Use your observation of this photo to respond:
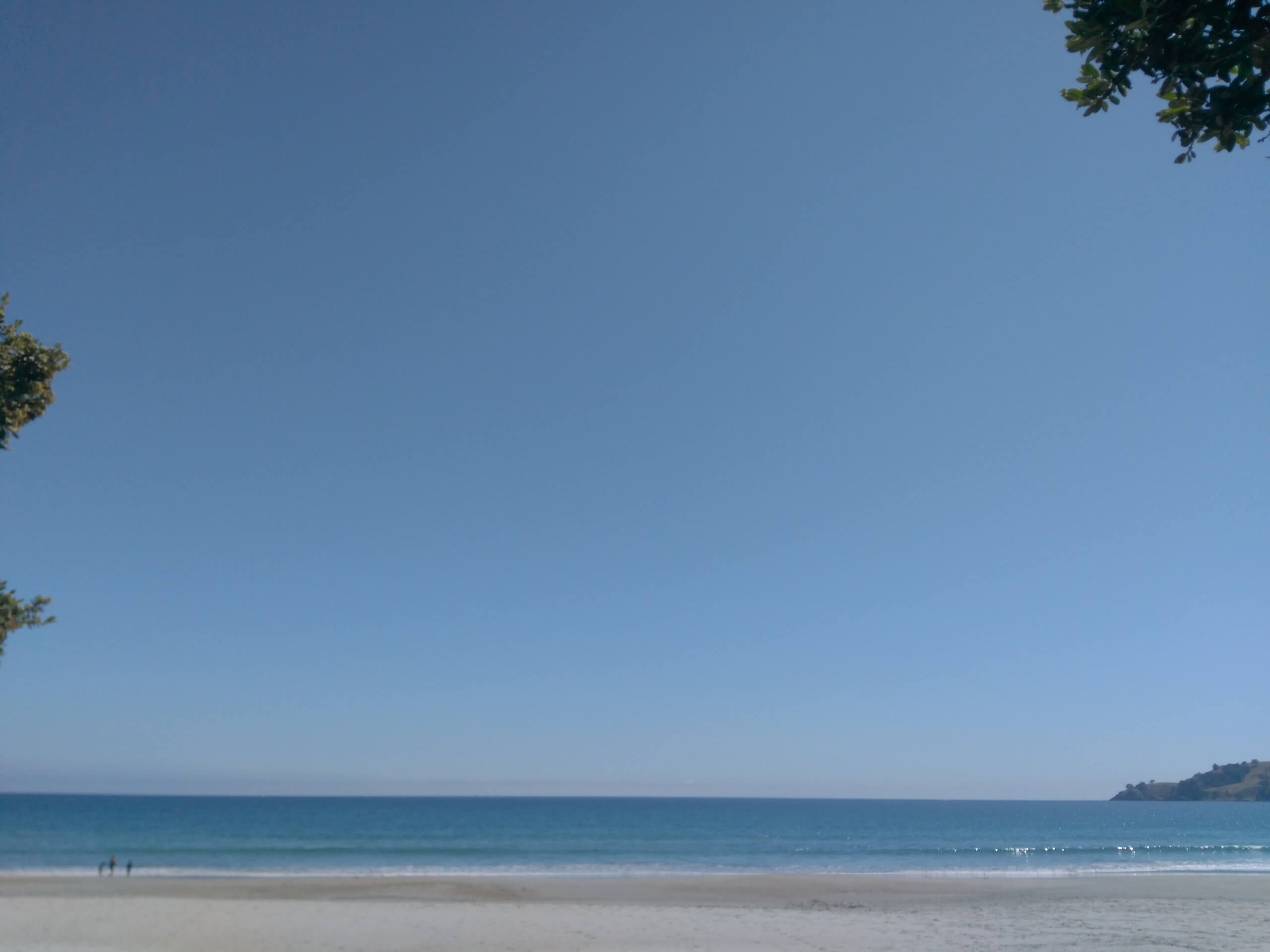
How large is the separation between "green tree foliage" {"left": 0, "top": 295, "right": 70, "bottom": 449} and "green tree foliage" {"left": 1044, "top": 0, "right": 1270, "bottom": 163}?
11641 mm

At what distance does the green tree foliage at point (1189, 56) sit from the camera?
6.00 meters

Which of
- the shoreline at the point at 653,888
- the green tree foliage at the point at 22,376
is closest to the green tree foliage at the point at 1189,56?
the green tree foliage at the point at 22,376

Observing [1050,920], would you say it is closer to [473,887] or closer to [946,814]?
[473,887]

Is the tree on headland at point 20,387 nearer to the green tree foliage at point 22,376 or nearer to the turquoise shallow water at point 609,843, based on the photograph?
the green tree foliage at point 22,376

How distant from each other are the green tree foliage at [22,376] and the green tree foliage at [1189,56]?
11.6 meters

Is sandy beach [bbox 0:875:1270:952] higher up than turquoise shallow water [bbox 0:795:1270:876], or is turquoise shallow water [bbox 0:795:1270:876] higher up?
sandy beach [bbox 0:875:1270:952]

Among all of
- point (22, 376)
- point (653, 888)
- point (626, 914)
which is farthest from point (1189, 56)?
point (653, 888)

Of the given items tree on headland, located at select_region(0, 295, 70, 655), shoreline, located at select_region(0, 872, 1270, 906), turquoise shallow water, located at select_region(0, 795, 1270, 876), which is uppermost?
tree on headland, located at select_region(0, 295, 70, 655)

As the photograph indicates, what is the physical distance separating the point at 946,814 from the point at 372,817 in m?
84.8

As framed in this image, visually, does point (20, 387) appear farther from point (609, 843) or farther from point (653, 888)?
point (609, 843)

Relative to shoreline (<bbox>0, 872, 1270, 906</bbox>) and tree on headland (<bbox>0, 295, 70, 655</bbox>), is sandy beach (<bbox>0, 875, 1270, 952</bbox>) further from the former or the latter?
tree on headland (<bbox>0, 295, 70, 655</bbox>)

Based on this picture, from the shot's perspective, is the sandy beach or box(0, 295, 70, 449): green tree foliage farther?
the sandy beach

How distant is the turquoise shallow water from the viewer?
40594 millimetres

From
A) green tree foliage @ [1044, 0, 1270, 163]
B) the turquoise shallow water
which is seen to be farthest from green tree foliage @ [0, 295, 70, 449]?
the turquoise shallow water
